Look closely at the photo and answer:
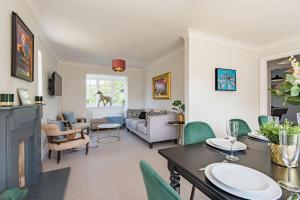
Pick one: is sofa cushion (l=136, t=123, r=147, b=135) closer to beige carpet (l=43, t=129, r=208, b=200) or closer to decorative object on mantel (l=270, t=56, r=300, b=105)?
beige carpet (l=43, t=129, r=208, b=200)

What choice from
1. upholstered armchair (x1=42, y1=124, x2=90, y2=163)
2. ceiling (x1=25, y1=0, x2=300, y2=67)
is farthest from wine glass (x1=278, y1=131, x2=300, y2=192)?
upholstered armchair (x1=42, y1=124, x2=90, y2=163)

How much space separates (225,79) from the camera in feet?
9.91

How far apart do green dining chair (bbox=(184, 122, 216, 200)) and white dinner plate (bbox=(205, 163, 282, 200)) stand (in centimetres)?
69

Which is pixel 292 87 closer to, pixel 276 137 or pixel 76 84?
pixel 276 137

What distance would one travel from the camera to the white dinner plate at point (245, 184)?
24.6 inches

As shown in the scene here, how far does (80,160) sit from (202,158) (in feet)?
8.20

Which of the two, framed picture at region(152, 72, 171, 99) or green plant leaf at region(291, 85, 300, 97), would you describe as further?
framed picture at region(152, 72, 171, 99)

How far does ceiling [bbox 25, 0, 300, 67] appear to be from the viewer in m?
1.95

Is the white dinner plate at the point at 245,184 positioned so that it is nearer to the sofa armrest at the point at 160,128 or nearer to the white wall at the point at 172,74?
the sofa armrest at the point at 160,128

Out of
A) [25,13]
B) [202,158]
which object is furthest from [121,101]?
[202,158]

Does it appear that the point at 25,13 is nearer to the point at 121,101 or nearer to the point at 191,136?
the point at 191,136

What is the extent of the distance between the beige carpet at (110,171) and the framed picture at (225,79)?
1.86m

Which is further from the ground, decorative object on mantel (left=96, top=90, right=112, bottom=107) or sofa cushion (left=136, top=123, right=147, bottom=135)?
decorative object on mantel (left=96, top=90, right=112, bottom=107)

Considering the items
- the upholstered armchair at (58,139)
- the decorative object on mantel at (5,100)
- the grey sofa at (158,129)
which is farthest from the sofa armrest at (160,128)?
the decorative object on mantel at (5,100)
